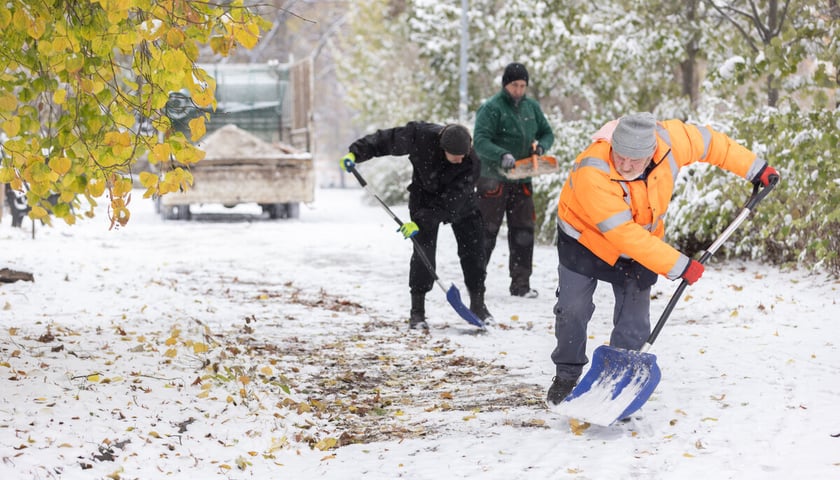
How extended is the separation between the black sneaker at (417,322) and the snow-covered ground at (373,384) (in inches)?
5.3

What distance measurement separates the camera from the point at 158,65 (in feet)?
14.9

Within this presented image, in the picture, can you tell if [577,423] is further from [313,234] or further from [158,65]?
[313,234]

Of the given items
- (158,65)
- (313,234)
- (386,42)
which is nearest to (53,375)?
(158,65)

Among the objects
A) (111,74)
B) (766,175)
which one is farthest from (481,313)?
(111,74)

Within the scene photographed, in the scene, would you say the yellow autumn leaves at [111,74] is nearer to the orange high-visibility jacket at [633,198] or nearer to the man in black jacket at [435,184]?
the orange high-visibility jacket at [633,198]

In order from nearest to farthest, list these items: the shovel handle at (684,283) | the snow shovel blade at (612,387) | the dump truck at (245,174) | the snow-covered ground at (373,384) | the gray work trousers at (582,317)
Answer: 1. the snow-covered ground at (373,384)
2. the snow shovel blade at (612,387)
3. the shovel handle at (684,283)
4. the gray work trousers at (582,317)
5. the dump truck at (245,174)

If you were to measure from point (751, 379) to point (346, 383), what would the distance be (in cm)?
237

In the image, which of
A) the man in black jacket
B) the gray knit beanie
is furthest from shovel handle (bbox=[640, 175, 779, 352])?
the man in black jacket

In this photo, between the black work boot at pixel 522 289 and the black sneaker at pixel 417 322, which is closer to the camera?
the black sneaker at pixel 417 322

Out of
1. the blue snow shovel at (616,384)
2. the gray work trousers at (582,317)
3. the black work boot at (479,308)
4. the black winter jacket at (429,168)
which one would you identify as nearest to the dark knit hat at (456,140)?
the black winter jacket at (429,168)

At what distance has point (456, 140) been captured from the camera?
7000 mm

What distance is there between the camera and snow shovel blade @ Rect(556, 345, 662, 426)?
465 cm

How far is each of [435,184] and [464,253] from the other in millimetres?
686

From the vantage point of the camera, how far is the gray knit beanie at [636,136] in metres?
4.32
